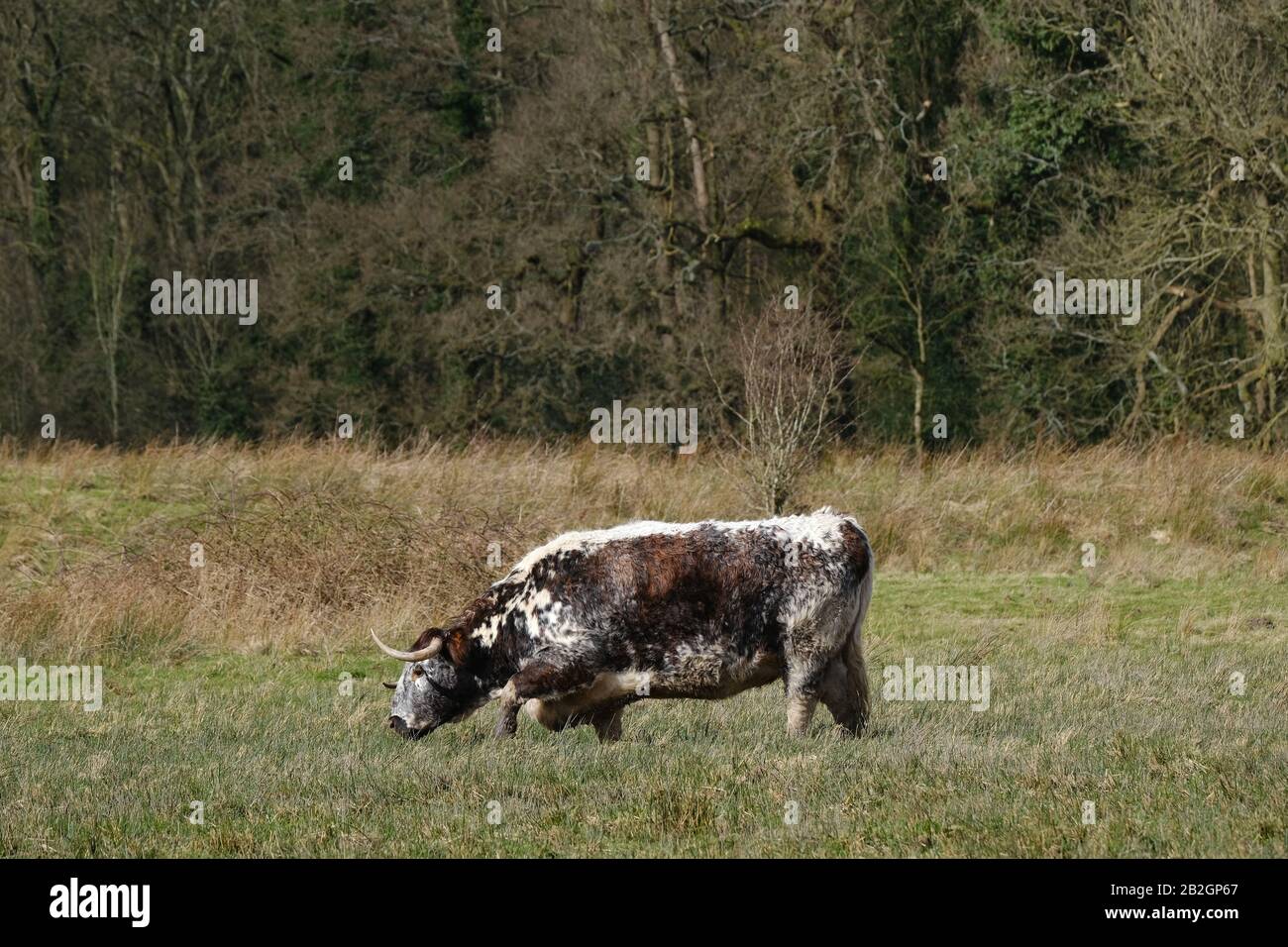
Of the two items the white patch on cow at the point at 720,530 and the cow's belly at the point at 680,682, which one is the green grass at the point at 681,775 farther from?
the white patch on cow at the point at 720,530

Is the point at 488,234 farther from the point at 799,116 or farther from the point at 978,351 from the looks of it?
the point at 978,351

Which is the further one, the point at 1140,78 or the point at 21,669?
the point at 1140,78

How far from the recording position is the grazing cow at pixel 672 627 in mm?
11234

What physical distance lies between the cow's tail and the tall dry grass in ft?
21.5

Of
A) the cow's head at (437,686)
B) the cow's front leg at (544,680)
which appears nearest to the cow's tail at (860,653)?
the cow's front leg at (544,680)

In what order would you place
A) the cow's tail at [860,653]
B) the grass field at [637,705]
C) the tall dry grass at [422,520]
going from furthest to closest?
the tall dry grass at [422,520]
the cow's tail at [860,653]
the grass field at [637,705]

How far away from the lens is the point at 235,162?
45562 mm

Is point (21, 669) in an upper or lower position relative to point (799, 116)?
lower

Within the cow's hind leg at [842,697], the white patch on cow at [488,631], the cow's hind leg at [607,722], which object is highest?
the white patch on cow at [488,631]

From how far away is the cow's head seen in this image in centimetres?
1178

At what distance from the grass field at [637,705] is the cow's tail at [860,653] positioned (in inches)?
7.2

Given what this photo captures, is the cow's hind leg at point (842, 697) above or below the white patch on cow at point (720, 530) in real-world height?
below

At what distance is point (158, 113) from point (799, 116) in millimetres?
18487
